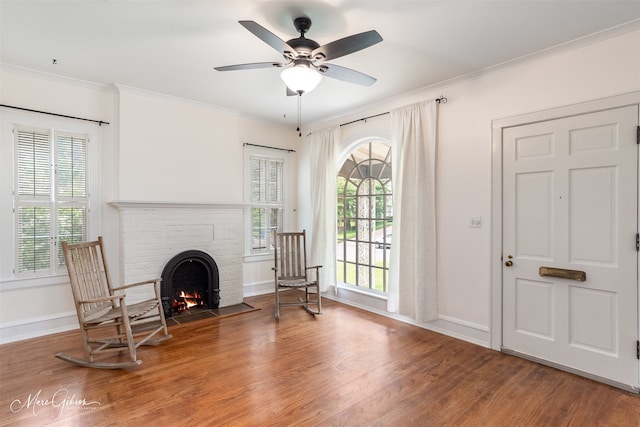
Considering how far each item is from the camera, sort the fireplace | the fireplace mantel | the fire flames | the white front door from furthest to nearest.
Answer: the fire flames, the fireplace, the fireplace mantel, the white front door

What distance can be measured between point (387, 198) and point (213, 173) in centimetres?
240

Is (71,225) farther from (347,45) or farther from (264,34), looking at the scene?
(347,45)

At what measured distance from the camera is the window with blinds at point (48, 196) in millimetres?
3307

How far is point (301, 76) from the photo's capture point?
2291 mm

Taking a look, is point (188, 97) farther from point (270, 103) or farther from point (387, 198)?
point (387, 198)

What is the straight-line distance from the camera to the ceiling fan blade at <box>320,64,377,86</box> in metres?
2.47

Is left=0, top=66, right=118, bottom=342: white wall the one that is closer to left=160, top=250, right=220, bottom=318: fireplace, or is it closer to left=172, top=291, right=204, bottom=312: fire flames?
left=160, top=250, right=220, bottom=318: fireplace

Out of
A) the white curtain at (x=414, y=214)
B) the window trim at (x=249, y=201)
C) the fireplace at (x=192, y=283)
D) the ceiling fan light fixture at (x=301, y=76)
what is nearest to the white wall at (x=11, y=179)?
the fireplace at (x=192, y=283)

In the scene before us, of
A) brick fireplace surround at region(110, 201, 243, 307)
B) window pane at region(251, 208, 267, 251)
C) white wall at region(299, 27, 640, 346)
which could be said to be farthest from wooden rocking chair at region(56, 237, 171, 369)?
white wall at region(299, 27, 640, 346)

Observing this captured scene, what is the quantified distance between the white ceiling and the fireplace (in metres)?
2.11

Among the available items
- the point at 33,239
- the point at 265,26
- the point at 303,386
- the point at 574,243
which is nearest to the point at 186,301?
the point at 33,239

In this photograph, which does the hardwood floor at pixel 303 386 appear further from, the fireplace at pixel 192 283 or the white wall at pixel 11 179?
the fireplace at pixel 192 283

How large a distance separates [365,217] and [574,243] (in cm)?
240

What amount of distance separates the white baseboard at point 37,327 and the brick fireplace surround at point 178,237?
639mm
